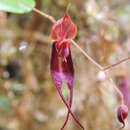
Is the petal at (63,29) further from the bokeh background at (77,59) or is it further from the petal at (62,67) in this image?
the bokeh background at (77,59)

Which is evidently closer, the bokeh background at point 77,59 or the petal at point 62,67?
the petal at point 62,67

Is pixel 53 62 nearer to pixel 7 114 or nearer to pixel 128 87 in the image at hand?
pixel 128 87

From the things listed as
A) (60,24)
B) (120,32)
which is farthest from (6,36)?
(60,24)

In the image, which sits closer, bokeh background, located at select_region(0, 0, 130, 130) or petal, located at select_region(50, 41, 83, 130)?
petal, located at select_region(50, 41, 83, 130)

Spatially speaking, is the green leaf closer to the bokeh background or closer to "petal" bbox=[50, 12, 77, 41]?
"petal" bbox=[50, 12, 77, 41]

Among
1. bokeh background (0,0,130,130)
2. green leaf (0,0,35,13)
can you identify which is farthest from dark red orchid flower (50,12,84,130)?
bokeh background (0,0,130,130)

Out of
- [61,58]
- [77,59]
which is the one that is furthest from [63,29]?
[77,59]

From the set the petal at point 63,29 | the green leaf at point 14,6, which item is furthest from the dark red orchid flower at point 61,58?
the green leaf at point 14,6
